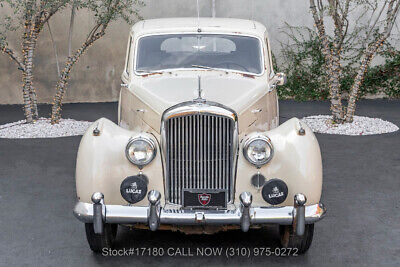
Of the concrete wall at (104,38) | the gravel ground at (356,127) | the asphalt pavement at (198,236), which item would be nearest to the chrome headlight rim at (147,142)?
the asphalt pavement at (198,236)

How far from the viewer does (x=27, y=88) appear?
400 inches

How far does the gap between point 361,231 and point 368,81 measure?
29.9ft

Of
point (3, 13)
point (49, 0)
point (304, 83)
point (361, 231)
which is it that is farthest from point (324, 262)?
point (3, 13)

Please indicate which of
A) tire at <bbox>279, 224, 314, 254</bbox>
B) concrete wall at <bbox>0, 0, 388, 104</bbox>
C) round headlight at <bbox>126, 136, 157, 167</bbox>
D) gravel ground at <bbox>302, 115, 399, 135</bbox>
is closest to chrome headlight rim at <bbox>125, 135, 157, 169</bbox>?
round headlight at <bbox>126, 136, 157, 167</bbox>

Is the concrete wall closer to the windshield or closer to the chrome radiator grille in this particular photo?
the windshield

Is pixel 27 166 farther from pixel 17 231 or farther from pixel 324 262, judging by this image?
pixel 324 262

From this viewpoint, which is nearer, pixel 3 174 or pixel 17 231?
pixel 17 231

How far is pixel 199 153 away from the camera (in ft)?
13.8

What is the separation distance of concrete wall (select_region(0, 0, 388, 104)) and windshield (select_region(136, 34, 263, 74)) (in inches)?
319

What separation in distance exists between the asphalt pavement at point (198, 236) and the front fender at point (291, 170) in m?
0.53

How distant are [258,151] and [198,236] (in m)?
1.08

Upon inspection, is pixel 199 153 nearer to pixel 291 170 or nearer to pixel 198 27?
pixel 291 170

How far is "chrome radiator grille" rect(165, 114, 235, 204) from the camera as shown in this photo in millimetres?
4176

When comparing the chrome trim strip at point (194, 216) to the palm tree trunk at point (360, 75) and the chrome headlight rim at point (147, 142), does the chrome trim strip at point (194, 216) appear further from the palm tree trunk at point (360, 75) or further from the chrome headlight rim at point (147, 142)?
the palm tree trunk at point (360, 75)
